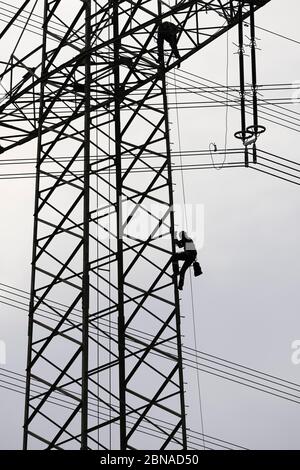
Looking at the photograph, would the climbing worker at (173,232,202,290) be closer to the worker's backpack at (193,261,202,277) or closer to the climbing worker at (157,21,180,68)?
the worker's backpack at (193,261,202,277)

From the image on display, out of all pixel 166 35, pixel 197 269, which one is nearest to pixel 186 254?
pixel 197 269

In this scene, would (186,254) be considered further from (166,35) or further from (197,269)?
(166,35)

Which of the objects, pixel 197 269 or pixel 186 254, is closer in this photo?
pixel 186 254

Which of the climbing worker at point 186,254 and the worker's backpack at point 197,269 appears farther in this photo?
the worker's backpack at point 197,269

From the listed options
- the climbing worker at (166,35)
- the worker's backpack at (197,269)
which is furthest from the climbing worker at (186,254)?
the climbing worker at (166,35)

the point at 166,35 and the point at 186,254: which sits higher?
the point at 166,35

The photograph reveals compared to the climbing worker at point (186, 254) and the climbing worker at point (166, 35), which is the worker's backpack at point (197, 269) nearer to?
the climbing worker at point (186, 254)

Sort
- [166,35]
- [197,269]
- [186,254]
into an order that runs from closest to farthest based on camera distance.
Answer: [186,254]
[197,269]
[166,35]

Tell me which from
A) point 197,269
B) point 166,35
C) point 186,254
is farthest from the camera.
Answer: point 166,35
